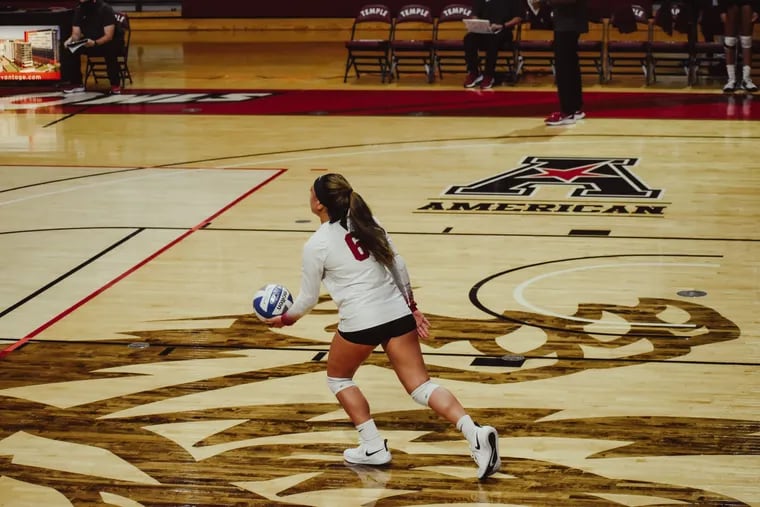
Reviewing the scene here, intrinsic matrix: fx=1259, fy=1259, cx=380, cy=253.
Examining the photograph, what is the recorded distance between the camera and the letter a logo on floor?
37.7 ft

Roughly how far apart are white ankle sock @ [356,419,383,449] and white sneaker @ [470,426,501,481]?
17.9 inches

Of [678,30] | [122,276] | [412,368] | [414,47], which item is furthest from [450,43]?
[412,368]

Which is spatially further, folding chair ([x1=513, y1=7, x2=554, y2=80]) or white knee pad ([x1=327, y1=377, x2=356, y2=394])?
folding chair ([x1=513, y1=7, x2=554, y2=80])

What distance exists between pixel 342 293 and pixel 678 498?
1689 mm

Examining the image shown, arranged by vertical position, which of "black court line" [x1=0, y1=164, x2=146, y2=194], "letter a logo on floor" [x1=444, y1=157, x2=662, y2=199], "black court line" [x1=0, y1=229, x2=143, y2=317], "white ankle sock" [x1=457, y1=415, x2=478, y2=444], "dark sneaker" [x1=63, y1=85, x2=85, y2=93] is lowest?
"black court line" [x1=0, y1=229, x2=143, y2=317]

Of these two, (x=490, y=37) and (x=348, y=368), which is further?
(x=490, y=37)

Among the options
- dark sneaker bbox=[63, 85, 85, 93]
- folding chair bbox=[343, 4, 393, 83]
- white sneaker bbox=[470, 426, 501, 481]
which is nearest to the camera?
white sneaker bbox=[470, 426, 501, 481]

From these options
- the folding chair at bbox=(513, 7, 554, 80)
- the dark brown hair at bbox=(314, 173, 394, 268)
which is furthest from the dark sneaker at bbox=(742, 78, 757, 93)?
the dark brown hair at bbox=(314, 173, 394, 268)

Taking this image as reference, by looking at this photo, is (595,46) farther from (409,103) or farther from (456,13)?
(409,103)

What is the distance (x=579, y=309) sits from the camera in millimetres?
8039

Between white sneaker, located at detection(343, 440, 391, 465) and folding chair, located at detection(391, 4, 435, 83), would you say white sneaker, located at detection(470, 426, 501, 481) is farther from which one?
folding chair, located at detection(391, 4, 435, 83)

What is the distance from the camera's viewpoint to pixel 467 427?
18.1 ft

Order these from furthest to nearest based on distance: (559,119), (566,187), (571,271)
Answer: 1. (559,119)
2. (566,187)
3. (571,271)

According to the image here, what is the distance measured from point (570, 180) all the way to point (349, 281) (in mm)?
6802
